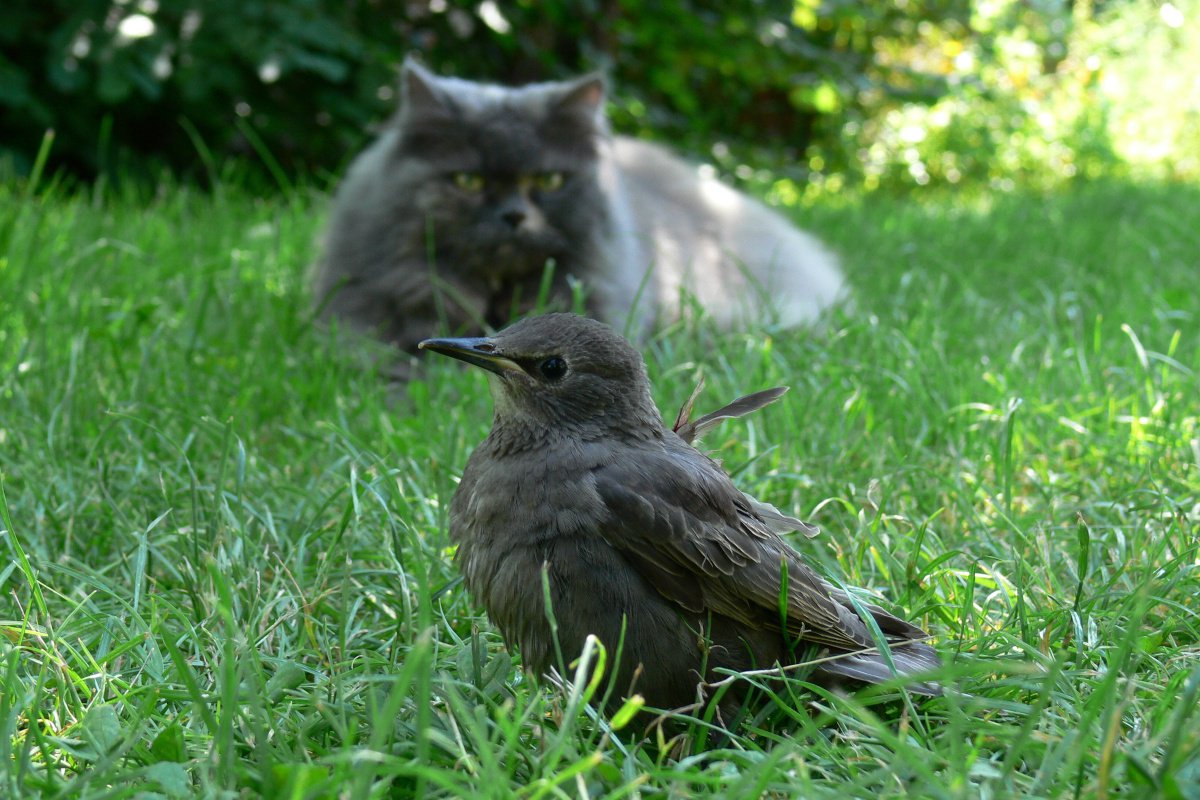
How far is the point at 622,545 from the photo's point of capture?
165 cm

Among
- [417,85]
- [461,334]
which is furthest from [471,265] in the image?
[417,85]

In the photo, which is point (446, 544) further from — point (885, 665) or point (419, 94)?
point (419, 94)

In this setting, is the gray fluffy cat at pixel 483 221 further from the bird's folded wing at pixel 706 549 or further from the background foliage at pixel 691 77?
the bird's folded wing at pixel 706 549

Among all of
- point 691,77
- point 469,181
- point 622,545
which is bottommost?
point 691,77

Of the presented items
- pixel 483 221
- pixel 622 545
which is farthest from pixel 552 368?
pixel 483 221

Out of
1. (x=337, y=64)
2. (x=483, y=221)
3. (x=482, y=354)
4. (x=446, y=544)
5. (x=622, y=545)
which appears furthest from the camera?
(x=337, y=64)

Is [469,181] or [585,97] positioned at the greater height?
[585,97]

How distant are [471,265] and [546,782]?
2.59m

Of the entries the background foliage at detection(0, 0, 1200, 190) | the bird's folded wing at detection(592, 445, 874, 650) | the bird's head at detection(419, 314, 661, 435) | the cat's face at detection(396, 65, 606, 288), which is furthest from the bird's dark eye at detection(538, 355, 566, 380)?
the background foliage at detection(0, 0, 1200, 190)

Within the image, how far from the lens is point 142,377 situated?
8.91ft

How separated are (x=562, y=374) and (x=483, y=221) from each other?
77.3 inches

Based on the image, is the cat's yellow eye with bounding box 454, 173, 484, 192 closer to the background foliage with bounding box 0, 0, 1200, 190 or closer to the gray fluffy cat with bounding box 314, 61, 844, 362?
the gray fluffy cat with bounding box 314, 61, 844, 362

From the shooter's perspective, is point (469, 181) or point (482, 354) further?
point (469, 181)

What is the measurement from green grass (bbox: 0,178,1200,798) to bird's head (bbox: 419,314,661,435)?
1.05 feet
